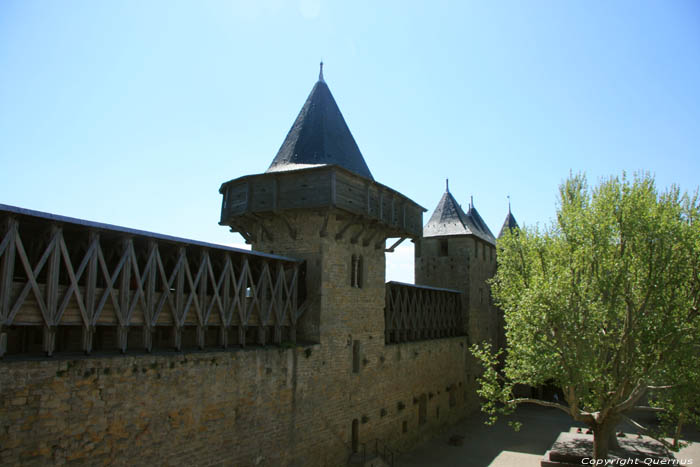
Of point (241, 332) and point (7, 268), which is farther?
point (241, 332)

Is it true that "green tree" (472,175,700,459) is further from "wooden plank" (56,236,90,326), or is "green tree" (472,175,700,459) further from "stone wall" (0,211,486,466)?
"wooden plank" (56,236,90,326)

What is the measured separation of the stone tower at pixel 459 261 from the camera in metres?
24.2

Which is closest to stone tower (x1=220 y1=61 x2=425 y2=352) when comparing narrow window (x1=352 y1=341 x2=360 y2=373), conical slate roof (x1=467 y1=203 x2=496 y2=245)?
narrow window (x1=352 y1=341 x2=360 y2=373)

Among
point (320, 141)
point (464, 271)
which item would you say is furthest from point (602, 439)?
point (464, 271)

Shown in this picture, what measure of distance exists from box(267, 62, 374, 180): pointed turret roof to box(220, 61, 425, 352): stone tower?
34 mm

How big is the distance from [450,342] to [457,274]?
387cm

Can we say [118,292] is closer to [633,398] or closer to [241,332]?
[241,332]

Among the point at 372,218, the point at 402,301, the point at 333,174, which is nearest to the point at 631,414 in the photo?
the point at 402,301

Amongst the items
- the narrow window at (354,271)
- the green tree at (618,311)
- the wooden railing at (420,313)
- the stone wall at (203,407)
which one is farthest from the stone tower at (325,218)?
the green tree at (618,311)

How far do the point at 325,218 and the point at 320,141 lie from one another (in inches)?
110

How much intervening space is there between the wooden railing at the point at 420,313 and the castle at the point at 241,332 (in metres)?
0.11

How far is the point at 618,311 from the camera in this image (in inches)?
515

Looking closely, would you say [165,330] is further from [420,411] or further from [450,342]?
[450,342]

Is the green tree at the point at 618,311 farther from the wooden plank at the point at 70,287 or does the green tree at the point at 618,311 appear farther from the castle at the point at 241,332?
the wooden plank at the point at 70,287
